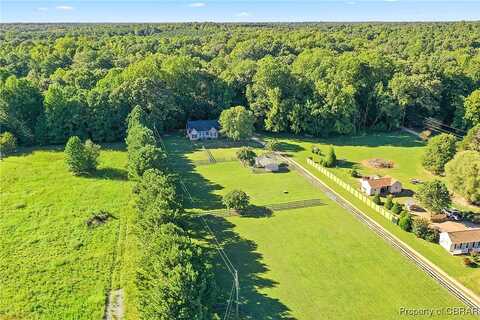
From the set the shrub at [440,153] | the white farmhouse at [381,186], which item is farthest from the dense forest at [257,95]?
the white farmhouse at [381,186]

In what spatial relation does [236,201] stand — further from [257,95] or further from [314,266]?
[257,95]

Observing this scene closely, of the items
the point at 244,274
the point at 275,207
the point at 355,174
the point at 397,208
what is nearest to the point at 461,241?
the point at 397,208

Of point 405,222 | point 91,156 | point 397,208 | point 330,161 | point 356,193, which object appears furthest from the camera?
point 330,161

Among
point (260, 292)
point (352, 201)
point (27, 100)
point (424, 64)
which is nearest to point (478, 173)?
point (352, 201)

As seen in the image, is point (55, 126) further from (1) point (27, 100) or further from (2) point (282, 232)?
(2) point (282, 232)

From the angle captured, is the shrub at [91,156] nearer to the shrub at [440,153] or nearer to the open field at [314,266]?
the open field at [314,266]
